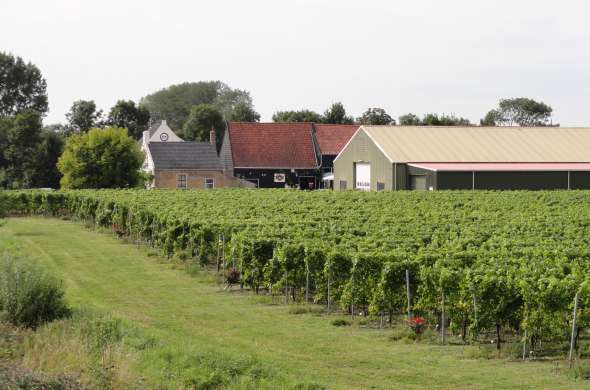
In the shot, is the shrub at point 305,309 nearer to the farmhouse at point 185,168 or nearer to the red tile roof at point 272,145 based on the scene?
the farmhouse at point 185,168

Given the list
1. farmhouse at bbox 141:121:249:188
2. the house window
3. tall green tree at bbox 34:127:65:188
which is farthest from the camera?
tall green tree at bbox 34:127:65:188

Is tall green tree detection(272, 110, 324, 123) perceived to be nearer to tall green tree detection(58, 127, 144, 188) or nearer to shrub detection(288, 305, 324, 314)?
tall green tree detection(58, 127, 144, 188)

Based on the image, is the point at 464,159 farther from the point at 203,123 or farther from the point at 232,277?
the point at 203,123

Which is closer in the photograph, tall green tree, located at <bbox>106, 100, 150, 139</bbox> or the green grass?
the green grass

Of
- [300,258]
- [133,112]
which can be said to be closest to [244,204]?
[300,258]

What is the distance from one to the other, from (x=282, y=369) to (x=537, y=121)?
137376 millimetres

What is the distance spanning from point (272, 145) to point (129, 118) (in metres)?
40.7

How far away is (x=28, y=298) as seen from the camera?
1917 cm

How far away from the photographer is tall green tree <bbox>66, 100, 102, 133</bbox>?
11756 cm

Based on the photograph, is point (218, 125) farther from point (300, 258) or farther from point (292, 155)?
point (300, 258)

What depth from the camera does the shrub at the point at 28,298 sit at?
63.0 ft

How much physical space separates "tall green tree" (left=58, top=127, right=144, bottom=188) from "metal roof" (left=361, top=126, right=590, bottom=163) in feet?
61.8

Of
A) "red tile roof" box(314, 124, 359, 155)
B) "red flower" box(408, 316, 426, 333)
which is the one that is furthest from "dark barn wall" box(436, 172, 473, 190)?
"red flower" box(408, 316, 426, 333)

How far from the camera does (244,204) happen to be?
47.5m
